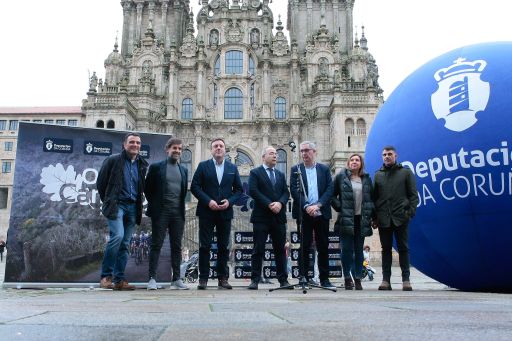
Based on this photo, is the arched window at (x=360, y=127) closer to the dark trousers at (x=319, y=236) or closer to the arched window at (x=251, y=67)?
the arched window at (x=251, y=67)

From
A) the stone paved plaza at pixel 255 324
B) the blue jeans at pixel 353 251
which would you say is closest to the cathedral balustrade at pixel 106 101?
the blue jeans at pixel 353 251

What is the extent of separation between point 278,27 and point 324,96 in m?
8.36

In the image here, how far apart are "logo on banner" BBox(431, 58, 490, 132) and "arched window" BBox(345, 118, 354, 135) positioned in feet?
94.0

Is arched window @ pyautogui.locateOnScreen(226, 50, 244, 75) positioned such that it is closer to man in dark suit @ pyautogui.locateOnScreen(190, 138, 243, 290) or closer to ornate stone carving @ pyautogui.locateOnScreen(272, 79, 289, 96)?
ornate stone carving @ pyautogui.locateOnScreen(272, 79, 289, 96)

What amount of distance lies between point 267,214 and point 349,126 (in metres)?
28.7

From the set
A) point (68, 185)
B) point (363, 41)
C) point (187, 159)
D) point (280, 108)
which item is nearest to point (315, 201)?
point (68, 185)

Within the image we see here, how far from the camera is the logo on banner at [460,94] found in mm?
5883

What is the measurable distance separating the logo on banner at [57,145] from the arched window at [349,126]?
93.5ft

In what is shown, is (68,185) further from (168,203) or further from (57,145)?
(168,203)

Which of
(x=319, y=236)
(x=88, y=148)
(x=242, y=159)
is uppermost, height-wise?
(x=242, y=159)

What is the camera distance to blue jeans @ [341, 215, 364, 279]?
7.06 m

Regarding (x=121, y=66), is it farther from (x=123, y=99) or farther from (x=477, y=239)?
(x=477, y=239)

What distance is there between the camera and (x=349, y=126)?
34.9m

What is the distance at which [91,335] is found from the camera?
2027mm
